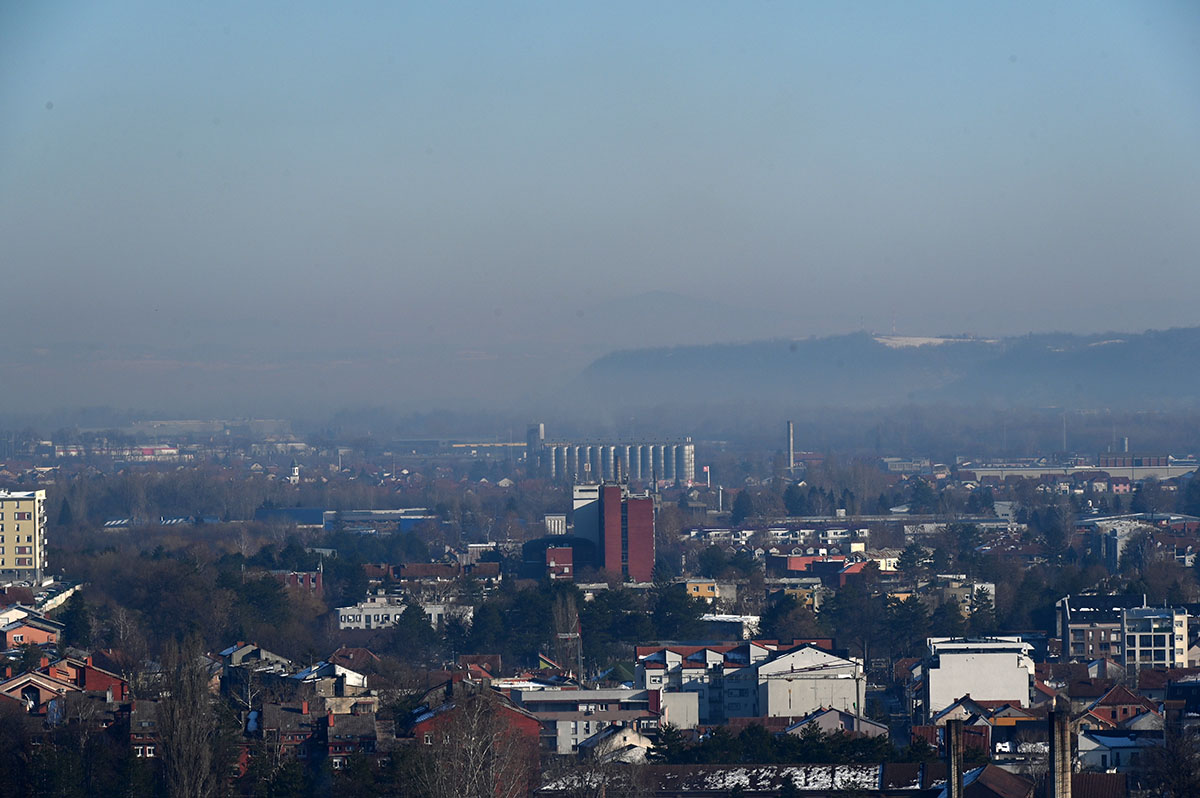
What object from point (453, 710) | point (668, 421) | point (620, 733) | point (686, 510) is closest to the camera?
point (453, 710)

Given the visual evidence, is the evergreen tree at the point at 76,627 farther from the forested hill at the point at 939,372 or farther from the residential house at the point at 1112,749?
the forested hill at the point at 939,372

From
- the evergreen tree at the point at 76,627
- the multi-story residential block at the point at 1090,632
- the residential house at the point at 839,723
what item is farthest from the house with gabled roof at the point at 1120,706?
the evergreen tree at the point at 76,627

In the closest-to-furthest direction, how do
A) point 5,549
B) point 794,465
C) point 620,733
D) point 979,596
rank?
point 620,733 → point 979,596 → point 5,549 → point 794,465

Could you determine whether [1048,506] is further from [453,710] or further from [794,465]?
[453,710]

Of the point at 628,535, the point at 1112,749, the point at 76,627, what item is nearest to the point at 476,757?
the point at 1112,749

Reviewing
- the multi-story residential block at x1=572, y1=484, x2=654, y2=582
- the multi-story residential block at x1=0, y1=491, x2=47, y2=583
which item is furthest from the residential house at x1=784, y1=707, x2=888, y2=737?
the multi-story residential block at x1=0, y1=491, x2=47, y2=583

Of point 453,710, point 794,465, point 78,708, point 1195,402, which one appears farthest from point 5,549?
point 1195,402

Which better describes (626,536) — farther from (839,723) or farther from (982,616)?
(839,723)
